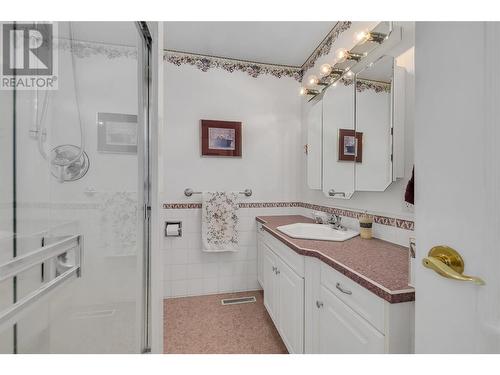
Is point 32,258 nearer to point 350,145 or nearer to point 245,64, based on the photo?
point 350,145

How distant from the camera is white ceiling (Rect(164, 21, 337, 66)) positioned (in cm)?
185

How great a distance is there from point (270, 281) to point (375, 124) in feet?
4.36

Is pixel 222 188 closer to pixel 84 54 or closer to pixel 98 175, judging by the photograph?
pixel 98 175

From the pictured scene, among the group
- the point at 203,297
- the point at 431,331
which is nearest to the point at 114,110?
the point at 431,331

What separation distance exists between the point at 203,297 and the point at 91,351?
1.41 metres

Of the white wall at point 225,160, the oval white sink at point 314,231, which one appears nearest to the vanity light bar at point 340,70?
the white wall at point 225,160

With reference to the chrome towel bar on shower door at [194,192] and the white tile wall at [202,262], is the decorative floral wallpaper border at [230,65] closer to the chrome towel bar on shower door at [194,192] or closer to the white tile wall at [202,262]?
the chrome towel bar on shower door at [194,192]

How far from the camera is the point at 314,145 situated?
2.17 meters

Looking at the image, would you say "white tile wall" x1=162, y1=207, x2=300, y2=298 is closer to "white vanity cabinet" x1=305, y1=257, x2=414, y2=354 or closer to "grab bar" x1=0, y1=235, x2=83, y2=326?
"white vanity cabinet" x1=305, y1=257, x2=414, y2=354

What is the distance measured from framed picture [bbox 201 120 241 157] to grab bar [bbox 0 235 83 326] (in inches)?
59.0

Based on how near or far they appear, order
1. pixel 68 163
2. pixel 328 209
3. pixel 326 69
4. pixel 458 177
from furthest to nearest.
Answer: pixel 328 209
pixel 326 69
pixel 68 163
pixel 458 177

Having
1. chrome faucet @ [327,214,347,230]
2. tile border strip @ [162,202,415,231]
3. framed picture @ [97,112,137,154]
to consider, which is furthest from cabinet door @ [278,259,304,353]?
framed picture @ [97,112,137,154]

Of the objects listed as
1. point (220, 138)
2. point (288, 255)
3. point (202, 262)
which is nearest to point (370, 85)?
point (288, 255)

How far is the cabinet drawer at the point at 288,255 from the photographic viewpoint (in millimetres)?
1282
